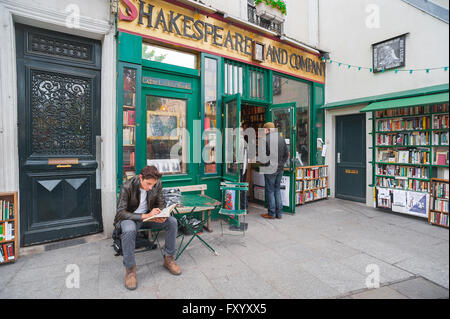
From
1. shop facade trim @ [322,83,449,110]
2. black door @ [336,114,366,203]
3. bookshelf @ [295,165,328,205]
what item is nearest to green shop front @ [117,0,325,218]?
bookshelf @ [295,165,328,205]

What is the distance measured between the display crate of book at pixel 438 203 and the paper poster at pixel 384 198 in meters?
0.88

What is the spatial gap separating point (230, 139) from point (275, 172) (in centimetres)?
124

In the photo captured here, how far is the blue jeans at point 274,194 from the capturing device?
5266 millimetres

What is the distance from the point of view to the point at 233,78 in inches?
212

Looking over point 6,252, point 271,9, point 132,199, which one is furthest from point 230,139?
point 6,252

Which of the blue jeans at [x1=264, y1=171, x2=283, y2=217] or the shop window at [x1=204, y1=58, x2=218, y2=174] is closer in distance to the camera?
the shop window at [x1=204, y1=58, x2=218, y2=174]

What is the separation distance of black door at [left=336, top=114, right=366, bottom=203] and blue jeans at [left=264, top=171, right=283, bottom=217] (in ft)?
9.36

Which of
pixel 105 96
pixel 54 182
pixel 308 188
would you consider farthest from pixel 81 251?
pixel 308 188

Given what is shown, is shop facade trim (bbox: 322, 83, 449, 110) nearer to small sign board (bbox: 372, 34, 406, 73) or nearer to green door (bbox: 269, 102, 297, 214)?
small sign board (bbox: 372, 34, 406, 73)

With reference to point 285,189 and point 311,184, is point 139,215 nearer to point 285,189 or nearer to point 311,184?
point 285,189

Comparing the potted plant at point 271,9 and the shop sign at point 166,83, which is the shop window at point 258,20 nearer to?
the potted plant at point 271,9

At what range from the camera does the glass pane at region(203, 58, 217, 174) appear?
4.98 meters
